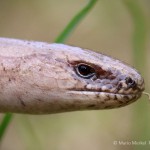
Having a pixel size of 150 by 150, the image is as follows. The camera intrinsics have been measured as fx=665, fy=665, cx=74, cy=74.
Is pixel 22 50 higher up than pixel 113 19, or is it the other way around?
pixel 22 50

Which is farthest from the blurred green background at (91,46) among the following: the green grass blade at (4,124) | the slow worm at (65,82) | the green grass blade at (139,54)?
the slow worm at (65,82)

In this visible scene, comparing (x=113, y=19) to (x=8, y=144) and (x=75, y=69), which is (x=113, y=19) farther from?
(x=75, y=69)

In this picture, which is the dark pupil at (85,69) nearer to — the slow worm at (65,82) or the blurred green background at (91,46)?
the slow worm at (65,82)

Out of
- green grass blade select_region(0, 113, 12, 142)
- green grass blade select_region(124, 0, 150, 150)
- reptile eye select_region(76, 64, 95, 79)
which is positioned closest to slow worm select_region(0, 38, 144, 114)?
reptile eye select_region(76, 64, 95, 79)

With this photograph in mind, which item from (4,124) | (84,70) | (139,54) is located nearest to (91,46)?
(139,54)

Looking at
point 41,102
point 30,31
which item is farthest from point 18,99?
point 30,31

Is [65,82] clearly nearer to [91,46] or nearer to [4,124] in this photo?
[4,124]
